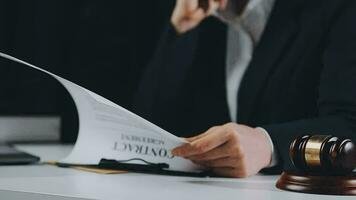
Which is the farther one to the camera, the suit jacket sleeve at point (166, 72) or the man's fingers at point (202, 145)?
the suit jacket sleeve at point (166, 72)

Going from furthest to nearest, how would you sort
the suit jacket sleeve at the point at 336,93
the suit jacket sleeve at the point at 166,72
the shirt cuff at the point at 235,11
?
the suit jacket sleeve at the point at 166,72, the shirt cuff at the point at 235,11, the suit jacket sleeve at the point at 336,93

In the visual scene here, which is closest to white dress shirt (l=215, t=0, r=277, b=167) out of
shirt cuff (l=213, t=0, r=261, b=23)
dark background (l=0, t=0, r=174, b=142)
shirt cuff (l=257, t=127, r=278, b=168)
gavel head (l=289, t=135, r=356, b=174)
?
shirt cuff (l=213, t=0, r=261, b=23)

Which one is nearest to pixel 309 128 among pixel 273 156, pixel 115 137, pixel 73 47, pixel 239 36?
pixel 273 156

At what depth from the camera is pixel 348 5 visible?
1.25 metres

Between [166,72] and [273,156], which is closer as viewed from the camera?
[273,156]

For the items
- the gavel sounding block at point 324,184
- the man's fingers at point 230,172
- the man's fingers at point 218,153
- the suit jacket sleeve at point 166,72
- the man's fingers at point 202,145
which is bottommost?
the man's fingers at point 230,172

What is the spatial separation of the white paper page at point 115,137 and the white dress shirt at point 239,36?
1.43ft

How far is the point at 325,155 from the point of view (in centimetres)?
80

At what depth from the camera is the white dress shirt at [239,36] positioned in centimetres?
136

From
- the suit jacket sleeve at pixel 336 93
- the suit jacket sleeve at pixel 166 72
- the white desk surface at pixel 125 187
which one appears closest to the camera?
the white desk surface at pixel 125 187

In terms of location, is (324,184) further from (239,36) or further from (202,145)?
(239,36)

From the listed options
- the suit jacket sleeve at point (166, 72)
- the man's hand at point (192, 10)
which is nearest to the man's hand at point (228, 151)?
the man's hand at point (192, 10)

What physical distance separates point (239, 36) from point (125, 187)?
2.30 feet

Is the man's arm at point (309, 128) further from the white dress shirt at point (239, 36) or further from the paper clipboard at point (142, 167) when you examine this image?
the white dress shirt at point (239, 36)
